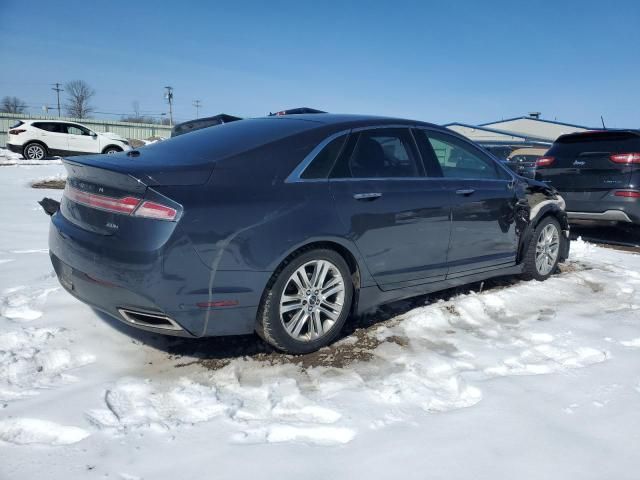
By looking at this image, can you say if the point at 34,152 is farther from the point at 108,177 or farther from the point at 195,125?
the point at 108,177

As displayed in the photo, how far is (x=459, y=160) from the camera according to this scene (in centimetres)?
412

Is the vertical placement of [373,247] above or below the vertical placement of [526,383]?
above

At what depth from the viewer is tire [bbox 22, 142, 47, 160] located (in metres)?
17.8

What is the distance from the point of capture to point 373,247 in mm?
3275

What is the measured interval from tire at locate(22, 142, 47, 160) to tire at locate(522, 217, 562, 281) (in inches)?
714

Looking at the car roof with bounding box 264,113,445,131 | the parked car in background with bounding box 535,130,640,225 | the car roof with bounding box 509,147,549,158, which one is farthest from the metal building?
the car roof with bounding box 264,113,445,131

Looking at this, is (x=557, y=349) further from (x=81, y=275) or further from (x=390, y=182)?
(x=81, y=275)

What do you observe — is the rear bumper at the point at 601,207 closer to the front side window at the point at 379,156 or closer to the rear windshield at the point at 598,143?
the rear windshield at the point at 598,143

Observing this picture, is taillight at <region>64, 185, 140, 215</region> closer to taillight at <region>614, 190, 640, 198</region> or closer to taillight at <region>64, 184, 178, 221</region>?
taillight at <region>64, 184, 178, 221</region>

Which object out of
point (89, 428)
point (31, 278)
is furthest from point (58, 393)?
point (31, 278)

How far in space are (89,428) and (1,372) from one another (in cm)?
80

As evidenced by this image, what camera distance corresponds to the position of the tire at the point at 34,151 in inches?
702

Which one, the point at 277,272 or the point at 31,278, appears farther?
the point at 31,278

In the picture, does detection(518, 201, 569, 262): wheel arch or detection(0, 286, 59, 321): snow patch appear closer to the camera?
detection(0, 286, 59, 321): snow patch
